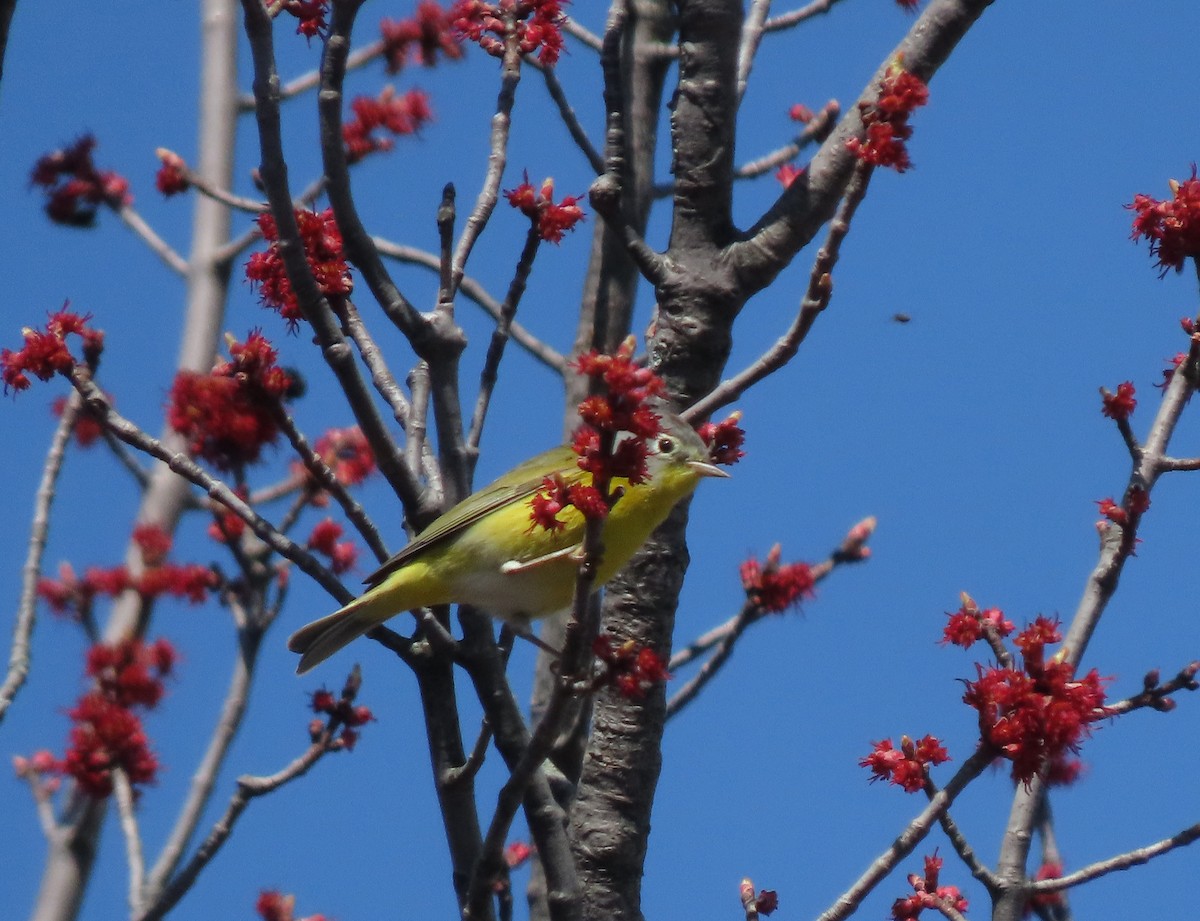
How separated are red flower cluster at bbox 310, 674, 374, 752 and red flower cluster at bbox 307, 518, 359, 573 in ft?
4.52

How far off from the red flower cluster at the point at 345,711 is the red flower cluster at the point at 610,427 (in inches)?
120

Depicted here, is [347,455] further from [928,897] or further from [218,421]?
[928,897]

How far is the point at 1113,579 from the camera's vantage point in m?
4.26

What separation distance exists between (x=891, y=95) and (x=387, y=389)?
5.61ft

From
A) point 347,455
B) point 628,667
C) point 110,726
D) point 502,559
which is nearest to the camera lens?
point 628,667

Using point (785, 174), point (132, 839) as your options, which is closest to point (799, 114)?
point (785, 174)

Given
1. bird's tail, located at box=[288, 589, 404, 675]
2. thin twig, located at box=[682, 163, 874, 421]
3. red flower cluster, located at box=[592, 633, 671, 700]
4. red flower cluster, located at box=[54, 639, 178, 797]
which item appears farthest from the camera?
red flower cluster, located at box=[54, 639, 178, 797]

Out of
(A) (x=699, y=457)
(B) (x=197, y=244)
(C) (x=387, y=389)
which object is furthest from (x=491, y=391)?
(B) (x=197, y=244)

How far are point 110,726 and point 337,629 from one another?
91.1 inches

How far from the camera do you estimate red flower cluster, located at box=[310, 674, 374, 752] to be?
5629mm

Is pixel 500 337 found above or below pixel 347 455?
A: below

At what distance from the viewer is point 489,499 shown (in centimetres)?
504

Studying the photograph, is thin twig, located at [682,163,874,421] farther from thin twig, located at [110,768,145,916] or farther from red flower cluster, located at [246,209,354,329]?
thin twig, located at [110,768,145,916]

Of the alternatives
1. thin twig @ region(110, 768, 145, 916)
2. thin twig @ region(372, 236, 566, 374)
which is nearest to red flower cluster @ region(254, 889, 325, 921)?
thin twig @ region(110, 768, 145, 916)
